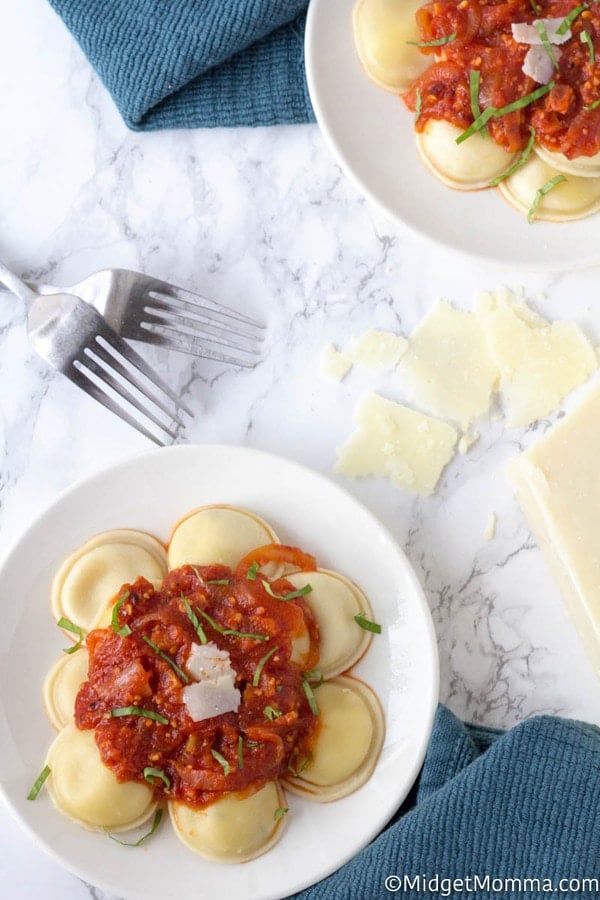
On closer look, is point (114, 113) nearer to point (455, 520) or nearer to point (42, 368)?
point (42, 368)

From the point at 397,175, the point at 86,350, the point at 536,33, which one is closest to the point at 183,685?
the point at 86,350

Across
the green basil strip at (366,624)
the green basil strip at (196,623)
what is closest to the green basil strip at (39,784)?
the green basil strip at (196,623)

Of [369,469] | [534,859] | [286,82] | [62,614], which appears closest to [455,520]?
[369,469]

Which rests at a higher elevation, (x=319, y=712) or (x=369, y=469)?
(x=369, y=469)

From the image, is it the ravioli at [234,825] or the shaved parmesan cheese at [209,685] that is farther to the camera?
the ravioli at [234,825]

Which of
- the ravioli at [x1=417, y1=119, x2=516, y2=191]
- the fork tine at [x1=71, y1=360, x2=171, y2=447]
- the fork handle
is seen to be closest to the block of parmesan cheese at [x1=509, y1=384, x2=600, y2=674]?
the ravioli at [x1=417, y1=119, x2=516, y2=191]

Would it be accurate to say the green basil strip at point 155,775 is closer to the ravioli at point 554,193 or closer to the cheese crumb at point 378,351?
the cheese crumb at point 378,351

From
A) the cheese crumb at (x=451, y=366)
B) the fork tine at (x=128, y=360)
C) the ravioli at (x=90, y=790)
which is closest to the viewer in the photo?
the ravioli at (x=90, y=790)

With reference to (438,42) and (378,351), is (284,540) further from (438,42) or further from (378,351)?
(438,42)
